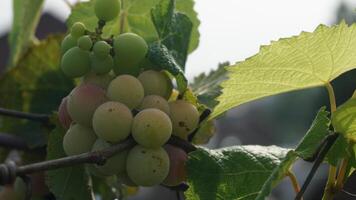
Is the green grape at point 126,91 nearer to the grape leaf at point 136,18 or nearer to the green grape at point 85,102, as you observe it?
the green grape at point 85,102

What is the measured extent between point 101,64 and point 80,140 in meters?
0.06

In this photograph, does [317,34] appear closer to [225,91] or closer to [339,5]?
[225,91]

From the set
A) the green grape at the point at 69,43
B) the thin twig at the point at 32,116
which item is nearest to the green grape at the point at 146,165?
the green grape at the point at 69,43

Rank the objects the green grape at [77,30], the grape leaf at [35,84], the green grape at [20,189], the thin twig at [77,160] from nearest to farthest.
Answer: the thin twig at [77,160] → the green grape at [77,30] → the green grape at [20,189] → the grape leaf at [35,84]

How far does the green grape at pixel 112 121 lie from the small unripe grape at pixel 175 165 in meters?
0.04

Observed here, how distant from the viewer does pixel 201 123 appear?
59 cm

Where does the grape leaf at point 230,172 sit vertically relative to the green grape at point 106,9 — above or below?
below

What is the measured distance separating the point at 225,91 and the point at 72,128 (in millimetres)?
115

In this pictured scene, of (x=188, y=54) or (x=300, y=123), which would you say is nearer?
(x=188, y=54)

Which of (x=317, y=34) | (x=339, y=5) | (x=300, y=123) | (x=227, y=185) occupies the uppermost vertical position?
(x=339, y=5)

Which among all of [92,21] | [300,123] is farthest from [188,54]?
[300,123]

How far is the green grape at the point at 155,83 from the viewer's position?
55 cm

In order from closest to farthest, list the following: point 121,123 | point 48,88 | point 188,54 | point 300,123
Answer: point 121,123 < point 188,54 < point 48,88 < point 300,123

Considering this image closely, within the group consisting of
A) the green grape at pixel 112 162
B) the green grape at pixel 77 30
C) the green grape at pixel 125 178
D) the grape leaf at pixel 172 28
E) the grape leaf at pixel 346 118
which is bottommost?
the green grape at pixel 125 178
